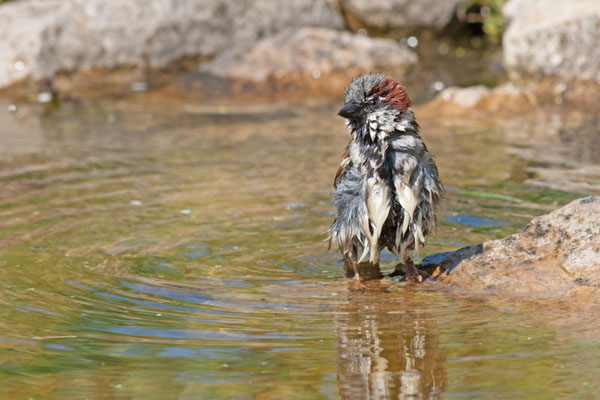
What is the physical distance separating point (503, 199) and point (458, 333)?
2.84m

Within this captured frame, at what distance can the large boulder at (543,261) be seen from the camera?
519cm

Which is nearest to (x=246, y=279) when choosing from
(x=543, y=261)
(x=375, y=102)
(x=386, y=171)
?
(x=386, y=171)

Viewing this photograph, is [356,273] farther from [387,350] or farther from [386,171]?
[387,350]

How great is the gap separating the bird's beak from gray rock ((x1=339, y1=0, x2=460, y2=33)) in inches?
398

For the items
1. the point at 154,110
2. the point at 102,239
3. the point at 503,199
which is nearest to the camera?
the point at 102,239

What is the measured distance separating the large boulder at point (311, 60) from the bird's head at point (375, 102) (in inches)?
294

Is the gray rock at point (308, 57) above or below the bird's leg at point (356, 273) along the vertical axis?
above

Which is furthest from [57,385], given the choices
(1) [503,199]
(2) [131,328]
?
(1) [503,199]

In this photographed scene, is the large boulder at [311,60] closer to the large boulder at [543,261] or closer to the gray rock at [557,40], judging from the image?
the gray rock at [557,40]

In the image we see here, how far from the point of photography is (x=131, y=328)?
485 cm

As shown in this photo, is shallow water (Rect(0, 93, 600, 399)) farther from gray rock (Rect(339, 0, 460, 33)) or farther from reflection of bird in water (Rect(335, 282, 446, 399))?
gray rock (Rect(339, 0, 460, 33))

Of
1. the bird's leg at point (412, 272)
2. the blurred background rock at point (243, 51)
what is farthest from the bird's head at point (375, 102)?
the blurred background rock at point (243, 51)

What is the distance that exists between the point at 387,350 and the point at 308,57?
8.98 meters

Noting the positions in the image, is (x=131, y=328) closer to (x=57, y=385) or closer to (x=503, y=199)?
(x=57, y=385)
